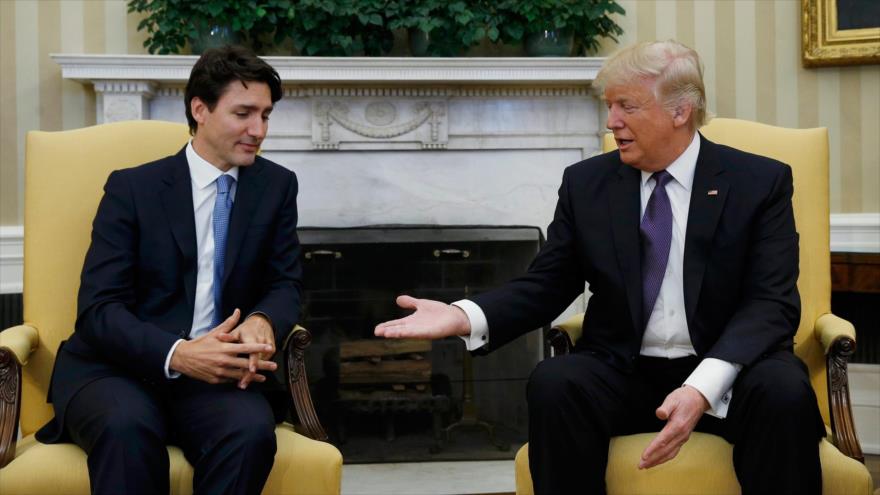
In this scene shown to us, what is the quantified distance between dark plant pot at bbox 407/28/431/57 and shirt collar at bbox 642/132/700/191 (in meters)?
1.70

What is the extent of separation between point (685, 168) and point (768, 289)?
0.35 m

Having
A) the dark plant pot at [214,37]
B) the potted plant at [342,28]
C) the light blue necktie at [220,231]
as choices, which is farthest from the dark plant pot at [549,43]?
the light blue necktie at [220,231]

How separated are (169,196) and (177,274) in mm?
190

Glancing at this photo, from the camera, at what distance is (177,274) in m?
2.22

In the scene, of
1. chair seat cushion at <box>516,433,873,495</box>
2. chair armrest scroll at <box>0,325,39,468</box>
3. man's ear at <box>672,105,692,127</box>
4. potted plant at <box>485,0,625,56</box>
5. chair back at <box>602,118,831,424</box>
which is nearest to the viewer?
chair seat cushion at <box>516,433,873,495</box>

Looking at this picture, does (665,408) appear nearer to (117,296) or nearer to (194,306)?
(194,306)

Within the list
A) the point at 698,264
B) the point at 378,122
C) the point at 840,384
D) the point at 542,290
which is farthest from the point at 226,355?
the point at 378,122

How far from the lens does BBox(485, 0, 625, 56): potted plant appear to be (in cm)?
368

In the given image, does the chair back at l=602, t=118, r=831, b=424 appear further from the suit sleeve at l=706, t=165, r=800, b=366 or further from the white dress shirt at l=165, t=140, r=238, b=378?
the white dress shirt at l=165, t=140, r=238, b=378

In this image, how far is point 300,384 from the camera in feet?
7.18

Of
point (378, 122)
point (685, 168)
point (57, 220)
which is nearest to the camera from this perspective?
point (685, 168)

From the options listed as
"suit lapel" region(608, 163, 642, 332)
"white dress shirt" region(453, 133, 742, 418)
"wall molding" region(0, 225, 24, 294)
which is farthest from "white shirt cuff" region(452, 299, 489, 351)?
"wall molding" region(0, 225, 24, 294)

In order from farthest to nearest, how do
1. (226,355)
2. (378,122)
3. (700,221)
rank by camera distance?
(378,122) < (700,221) < (226,355)

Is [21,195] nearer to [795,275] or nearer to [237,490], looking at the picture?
[237,490]
